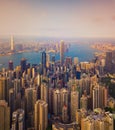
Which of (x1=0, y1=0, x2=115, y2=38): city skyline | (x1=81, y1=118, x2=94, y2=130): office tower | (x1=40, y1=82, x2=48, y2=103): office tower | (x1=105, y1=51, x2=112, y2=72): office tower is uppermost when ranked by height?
(x1=0, y1=0, x2=115, y2=38): city skyline

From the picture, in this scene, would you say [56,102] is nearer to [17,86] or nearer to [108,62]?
[17,86]

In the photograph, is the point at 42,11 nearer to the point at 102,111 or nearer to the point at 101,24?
the point at 101,24

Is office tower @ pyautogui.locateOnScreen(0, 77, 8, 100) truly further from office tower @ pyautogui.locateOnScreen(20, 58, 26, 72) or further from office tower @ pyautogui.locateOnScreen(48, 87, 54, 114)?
office tower @ pyautogui.locateOnScreen(48, 87, 54, 114)

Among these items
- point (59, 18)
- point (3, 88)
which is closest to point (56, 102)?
point (3, 88)

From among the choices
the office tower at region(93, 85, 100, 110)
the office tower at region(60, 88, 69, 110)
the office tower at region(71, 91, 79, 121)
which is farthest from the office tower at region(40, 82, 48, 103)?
the office tower at region(93, 85, 100, 110)

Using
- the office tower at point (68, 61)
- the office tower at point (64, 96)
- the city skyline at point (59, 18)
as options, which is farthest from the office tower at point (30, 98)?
the city skyline at point (59, 18)

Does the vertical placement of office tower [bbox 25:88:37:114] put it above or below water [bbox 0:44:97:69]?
below
